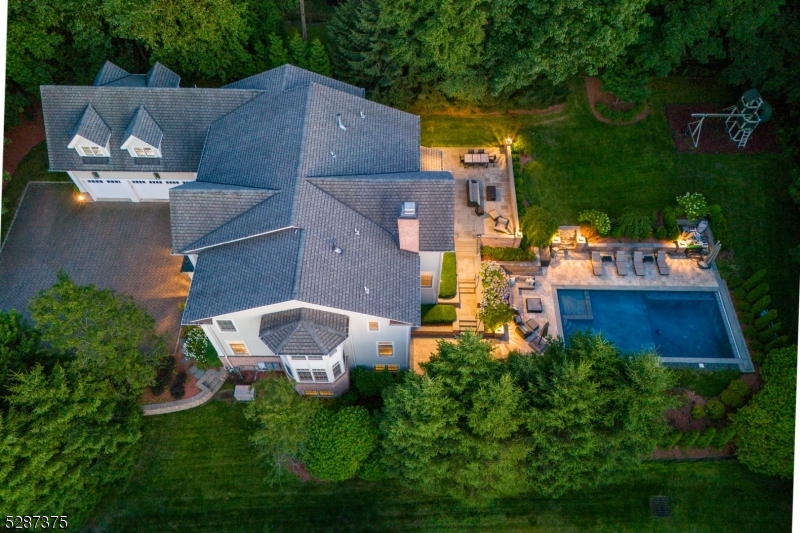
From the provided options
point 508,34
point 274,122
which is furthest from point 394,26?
point 274,122

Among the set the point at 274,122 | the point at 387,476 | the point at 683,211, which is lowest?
the point at 387,476

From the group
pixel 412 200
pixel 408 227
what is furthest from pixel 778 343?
pixel 412 200

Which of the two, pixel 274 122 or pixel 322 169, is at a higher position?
pixel 274 122

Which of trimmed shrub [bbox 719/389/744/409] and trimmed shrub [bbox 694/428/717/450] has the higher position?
trimmed shrub [bbox 719/389/744/409]

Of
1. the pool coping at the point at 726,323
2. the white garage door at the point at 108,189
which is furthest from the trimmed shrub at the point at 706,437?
the white garage door at the point at 108,189

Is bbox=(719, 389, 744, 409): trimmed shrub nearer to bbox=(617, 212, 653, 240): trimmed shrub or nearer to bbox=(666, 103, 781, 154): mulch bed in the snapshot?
bbox=(617, 212, 653, 240): trimmed shrub

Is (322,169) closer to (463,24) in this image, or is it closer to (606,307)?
(463,24)

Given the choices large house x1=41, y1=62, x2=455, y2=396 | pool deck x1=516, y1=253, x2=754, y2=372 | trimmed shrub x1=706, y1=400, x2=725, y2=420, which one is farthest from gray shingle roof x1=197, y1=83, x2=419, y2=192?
trimmed shrub x1=706, y1=400, x2=725, y2=420
